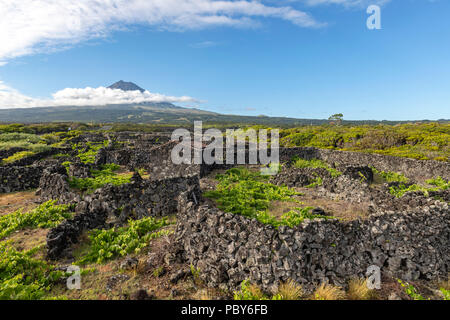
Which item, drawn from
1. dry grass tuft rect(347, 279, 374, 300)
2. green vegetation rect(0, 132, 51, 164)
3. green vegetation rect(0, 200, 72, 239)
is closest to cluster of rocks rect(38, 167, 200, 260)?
green vegetation rect(0, 200, 72, 239)

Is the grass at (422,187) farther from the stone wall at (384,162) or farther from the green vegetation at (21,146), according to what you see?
the green vegetation at (21,146)

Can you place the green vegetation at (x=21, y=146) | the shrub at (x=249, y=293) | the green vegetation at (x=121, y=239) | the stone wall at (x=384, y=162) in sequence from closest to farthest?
1. the shrub at (x=249, y=293)
2. the green vegetation at (x=121, y=239)
3. the stone wall at (x=384, y=162)
4. the green vegetation at (x=21, y=146)

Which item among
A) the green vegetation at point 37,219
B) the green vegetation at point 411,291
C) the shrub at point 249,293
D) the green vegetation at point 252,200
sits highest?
the green vegetation at point 252,200

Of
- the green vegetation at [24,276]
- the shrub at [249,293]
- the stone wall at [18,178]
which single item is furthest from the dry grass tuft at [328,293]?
the stone wall at [18,178]

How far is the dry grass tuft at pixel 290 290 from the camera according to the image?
5.33 m

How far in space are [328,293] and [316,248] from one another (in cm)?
109

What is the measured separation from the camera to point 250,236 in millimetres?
6211

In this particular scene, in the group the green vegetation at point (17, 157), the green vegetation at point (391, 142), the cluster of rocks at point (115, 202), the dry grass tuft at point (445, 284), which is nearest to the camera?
the dry grass tuft at point (445, 284)

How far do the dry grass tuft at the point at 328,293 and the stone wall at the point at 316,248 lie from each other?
0.69 feet

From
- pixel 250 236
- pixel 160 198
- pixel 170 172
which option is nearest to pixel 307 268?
pixel 250 236

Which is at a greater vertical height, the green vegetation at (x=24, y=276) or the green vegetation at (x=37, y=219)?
the green vegetation at (x=37, y=219)

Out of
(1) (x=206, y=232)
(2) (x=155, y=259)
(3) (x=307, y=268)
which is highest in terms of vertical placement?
(1) (x=206, y=232)
